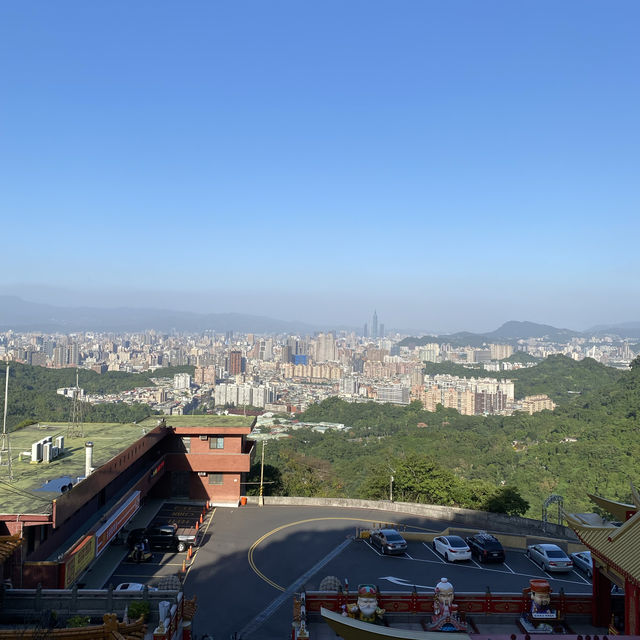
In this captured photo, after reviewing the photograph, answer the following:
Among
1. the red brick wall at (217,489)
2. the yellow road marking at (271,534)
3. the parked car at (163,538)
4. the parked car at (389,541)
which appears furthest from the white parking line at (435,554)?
the red brick wall at (217,489)

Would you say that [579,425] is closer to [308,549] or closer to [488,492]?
[488,492]

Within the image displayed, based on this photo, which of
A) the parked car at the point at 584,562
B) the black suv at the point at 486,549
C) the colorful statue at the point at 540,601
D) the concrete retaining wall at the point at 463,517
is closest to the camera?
the colorful statue at the point at 540,601

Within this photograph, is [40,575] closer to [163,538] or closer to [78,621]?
[78,621]

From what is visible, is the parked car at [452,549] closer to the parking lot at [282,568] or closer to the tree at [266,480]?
the parking lot at [282,568]

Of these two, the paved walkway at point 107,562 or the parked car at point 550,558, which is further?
the parked car at point 550,558

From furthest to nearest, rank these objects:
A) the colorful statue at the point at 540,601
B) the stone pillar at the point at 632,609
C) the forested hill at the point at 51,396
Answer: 1. the forested hill at the point at 51,396
2. the colorful statue at the point at 540,601
3. the stone pillar at the point at 632,609

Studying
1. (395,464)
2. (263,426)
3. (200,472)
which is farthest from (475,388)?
(200,472)
